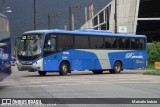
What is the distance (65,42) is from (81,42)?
1.79 meters

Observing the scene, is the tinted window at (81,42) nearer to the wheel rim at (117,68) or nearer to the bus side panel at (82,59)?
the bus side panel at (82,59)

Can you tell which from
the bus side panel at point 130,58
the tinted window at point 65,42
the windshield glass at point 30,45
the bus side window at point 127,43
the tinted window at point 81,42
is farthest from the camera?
the bus side window at point 127,43

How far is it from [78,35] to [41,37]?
3.69 m

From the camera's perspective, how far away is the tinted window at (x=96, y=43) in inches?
1439

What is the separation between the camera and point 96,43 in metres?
37.1

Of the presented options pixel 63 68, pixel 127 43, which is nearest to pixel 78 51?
pixel 63 68

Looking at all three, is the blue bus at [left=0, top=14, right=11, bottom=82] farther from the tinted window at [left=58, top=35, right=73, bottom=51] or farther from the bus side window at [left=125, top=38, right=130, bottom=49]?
the bus side window at [left=125, top=38, right=130, bottom=49]

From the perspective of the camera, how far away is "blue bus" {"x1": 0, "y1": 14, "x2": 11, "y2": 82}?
1944 centimetres

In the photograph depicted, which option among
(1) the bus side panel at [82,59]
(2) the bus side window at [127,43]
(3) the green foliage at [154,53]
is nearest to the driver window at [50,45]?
(1) the bus side panel at [82,59]

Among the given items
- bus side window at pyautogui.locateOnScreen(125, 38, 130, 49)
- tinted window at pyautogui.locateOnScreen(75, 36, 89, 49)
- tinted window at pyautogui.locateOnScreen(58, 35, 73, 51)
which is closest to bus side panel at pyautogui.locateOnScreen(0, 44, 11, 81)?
tinted window at pyautogui.locateOnScreen(58, 35, 73, 51)

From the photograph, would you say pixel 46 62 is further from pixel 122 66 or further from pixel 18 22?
pixel 18 22

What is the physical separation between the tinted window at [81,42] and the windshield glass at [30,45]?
138 inches

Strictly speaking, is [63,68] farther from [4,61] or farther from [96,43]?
[4,61]

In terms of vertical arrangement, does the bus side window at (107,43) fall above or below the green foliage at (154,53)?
above
